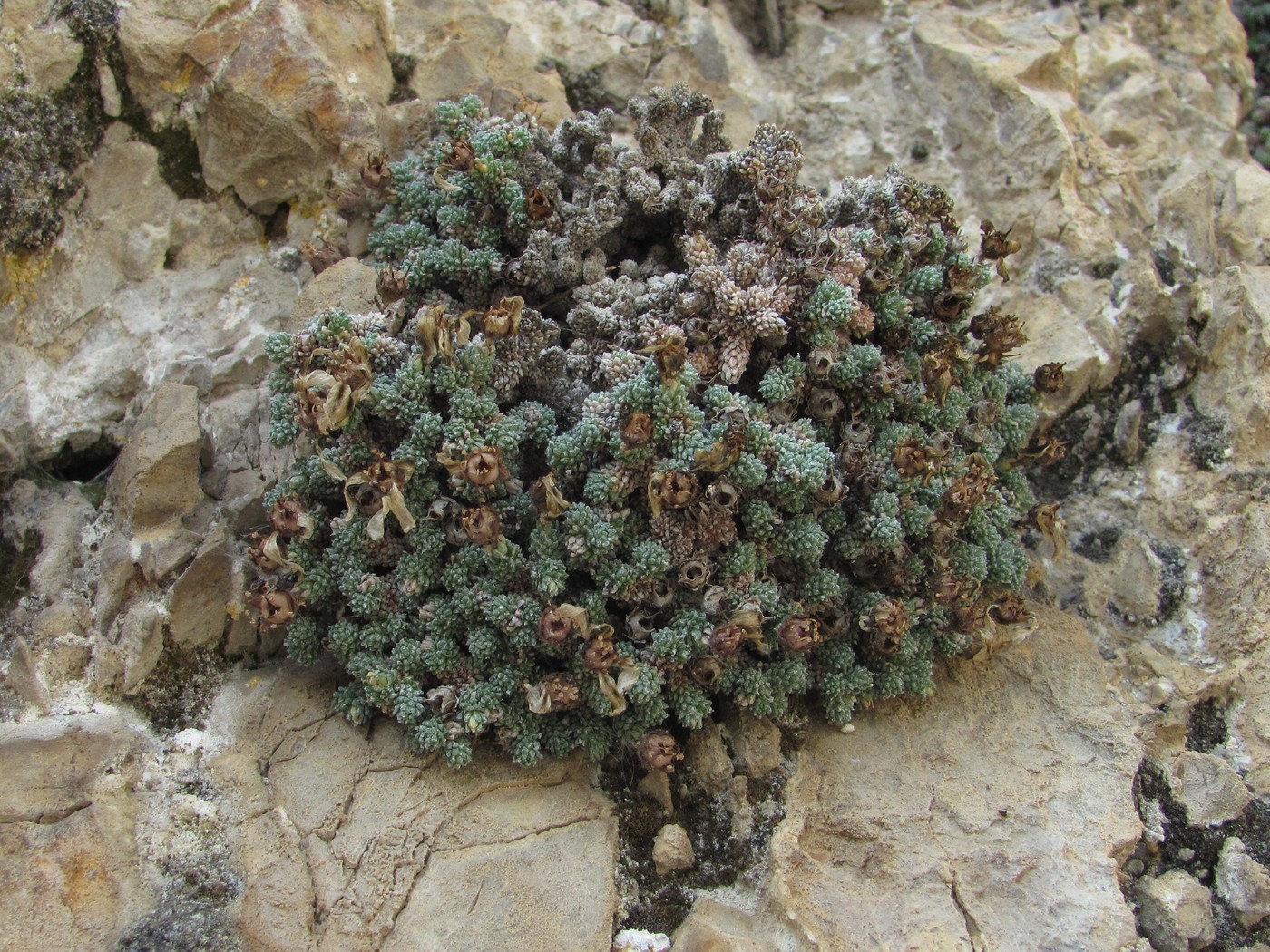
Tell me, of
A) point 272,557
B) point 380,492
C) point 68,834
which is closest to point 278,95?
point 380,492

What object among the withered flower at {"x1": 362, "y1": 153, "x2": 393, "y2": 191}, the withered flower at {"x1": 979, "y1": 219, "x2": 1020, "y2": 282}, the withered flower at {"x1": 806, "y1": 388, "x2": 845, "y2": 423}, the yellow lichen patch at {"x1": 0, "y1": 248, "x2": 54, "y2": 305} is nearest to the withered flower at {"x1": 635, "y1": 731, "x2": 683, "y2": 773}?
the withered flower at {"x1": 806, "y1": 388, "x2": 845, "y2": 423}

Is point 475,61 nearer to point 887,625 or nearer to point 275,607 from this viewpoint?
point 275,607

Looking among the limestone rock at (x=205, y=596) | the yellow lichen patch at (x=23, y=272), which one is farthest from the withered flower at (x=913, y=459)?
the yellow lichen patch at (x=23, y=272)

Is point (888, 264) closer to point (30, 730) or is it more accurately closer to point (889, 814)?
point (889, 814)

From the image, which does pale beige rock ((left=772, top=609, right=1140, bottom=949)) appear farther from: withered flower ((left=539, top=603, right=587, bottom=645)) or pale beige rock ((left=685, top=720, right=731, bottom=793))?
withered flower ((left=539, top=603, right=587, bottom=645))

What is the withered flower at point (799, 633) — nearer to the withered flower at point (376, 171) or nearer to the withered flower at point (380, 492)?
the withered flower at point (380, 492)
